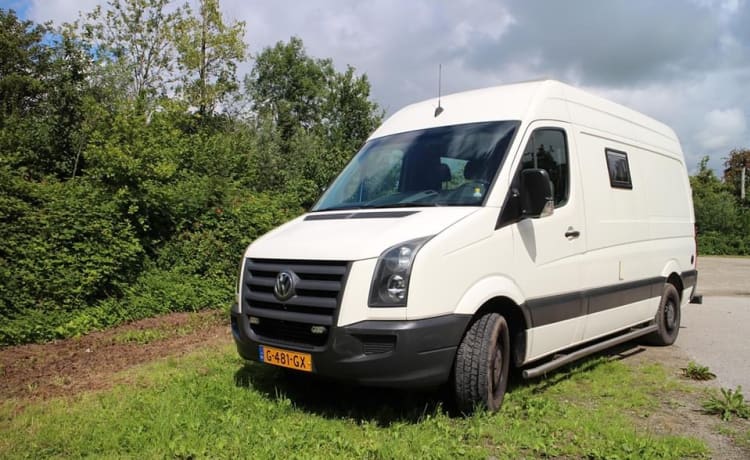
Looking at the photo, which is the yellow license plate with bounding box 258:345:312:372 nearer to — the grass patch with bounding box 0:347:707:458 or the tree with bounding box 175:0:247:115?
the grass patch with bounding box 0:347:707:458

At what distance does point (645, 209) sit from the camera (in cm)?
673

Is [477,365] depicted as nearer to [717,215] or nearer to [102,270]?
[102,270]

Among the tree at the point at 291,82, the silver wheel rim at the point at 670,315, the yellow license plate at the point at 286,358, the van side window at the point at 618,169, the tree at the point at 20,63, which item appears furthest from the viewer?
the tree at the point at 291,82

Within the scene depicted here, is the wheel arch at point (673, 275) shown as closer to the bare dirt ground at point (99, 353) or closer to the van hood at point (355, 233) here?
the van hood at point (355, 233)

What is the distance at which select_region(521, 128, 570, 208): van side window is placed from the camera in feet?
16.4

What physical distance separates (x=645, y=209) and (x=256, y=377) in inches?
182

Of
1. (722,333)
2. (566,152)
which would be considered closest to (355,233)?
(566,152)

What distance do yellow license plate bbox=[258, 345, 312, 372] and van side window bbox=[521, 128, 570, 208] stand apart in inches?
92.4

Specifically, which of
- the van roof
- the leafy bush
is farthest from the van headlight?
the leafy bush

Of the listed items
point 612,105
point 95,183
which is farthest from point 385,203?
point 95,183

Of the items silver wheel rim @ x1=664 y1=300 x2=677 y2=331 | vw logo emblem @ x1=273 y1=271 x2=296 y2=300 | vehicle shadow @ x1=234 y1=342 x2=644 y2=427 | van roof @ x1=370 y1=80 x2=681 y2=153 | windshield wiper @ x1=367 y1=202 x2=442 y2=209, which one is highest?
van roof @ x1=370 y1=80 x2=681 y2=153

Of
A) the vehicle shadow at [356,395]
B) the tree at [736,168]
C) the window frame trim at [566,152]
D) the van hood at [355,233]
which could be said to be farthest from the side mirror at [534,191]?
the tree at [736,168]

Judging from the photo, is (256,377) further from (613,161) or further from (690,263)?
(690,263)

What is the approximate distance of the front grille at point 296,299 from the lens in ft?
13.3
